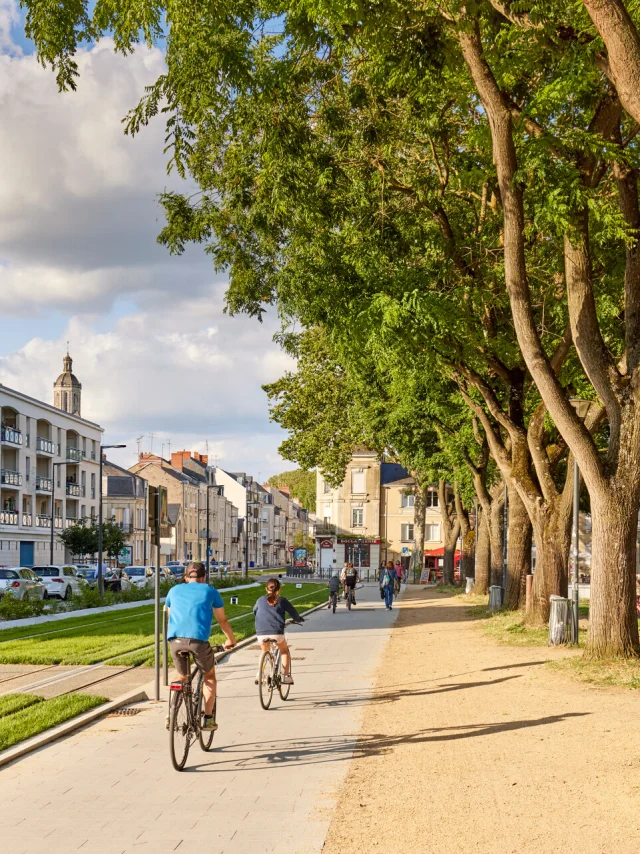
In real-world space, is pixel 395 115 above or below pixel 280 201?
above

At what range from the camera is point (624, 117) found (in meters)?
16.0

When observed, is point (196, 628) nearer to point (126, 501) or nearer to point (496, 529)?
point (496, 529)

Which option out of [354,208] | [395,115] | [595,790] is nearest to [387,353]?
[354,208]

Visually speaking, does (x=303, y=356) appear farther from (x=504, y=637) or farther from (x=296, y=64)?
(x=296, y=64)

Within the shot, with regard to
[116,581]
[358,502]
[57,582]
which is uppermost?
[358,502]

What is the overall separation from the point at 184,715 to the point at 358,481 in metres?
79.8

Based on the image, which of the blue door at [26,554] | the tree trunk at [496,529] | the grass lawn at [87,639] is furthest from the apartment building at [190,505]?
the grass lawn at [87,639]

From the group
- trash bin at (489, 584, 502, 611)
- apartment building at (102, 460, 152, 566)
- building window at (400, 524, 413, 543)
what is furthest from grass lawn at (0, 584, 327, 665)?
apartment building at (102, 460, 152, 566)

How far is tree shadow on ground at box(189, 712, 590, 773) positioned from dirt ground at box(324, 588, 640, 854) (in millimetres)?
30

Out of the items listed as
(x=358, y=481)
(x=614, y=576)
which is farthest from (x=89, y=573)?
(x=614, y=576)

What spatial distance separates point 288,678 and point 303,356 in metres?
30.8

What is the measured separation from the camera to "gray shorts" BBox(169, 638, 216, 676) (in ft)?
29.3

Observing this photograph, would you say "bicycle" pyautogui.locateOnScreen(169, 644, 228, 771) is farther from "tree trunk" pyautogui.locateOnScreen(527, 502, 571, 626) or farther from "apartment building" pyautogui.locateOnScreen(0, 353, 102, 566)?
"apartment building" pyautogui.locateOnScreen(0, 353, 102, 566)

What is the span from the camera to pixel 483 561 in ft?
124
